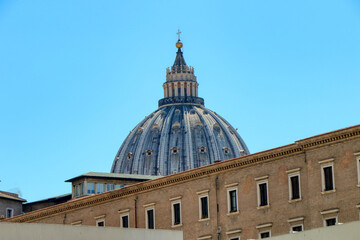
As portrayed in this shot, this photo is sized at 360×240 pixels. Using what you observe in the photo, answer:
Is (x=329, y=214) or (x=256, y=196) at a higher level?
(x=256, y=196)

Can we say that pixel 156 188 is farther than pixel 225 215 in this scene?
Yes

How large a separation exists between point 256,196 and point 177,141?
106 meters

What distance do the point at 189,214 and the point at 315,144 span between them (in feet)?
33.9

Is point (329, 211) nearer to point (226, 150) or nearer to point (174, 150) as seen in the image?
point (226, 150)

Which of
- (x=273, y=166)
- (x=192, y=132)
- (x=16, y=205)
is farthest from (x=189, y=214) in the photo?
(x=192, y=132)

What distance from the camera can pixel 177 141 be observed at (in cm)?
16675

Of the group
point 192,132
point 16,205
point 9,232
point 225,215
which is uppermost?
point 192,132

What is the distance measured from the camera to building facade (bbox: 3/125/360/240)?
56.8 m

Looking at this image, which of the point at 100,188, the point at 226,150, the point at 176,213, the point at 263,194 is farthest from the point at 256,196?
the point at 226,150

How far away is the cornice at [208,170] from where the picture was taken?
57219 mm

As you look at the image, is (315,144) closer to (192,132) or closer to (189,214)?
(189,214)

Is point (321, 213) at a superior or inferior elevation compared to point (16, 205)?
inferior

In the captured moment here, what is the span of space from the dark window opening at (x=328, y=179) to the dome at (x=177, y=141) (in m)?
103

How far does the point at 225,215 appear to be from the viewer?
63094mm
